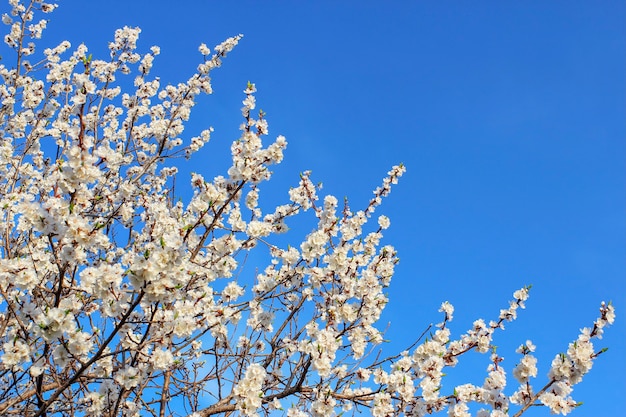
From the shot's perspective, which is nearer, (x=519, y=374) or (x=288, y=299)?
(x=519, y=374)

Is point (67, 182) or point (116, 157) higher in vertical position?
point (116, 157)

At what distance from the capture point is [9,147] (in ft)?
21.1

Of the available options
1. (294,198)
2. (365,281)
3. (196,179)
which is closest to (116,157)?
(196,179)

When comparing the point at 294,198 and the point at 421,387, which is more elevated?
the point at 294,198

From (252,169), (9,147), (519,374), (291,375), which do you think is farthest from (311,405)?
(9,147)

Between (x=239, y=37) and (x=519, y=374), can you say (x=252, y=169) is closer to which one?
(x=519, y=374)

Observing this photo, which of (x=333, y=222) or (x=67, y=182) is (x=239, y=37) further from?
(x=67, y=182)


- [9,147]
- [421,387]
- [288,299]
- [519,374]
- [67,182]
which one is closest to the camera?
[67,182]

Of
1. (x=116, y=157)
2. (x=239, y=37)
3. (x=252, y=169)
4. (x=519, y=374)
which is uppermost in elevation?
(x=239, y=37)

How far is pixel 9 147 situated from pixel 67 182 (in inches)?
157

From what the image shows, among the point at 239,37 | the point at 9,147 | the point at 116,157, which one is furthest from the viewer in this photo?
the point at 239,37

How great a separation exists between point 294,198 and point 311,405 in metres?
2.23

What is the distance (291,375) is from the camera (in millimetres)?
4777

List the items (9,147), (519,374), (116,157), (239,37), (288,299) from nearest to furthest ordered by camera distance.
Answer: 1. (116,157)
2. (519,374)
3. (288,299)
4. (9,147)
5. (239,37)
